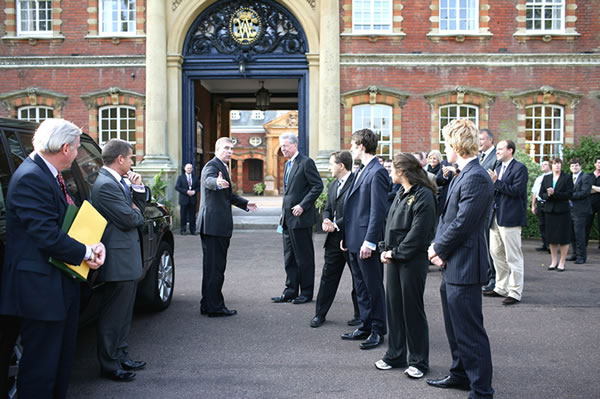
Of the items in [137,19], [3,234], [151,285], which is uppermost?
[137,19]

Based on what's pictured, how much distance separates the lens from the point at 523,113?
1741cm

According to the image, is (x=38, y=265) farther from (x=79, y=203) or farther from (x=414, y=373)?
(x=414, y=373)

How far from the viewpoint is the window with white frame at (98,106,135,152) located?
59.1ft

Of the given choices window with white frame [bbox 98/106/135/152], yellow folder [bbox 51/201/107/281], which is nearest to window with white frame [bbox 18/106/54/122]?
window with white frame [bbox 98/106/135/152]

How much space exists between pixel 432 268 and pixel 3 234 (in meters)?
8.16

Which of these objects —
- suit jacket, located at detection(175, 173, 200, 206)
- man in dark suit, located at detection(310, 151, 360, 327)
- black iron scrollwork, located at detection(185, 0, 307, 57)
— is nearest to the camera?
man in dark suit, located at detection(310, 151, 360, 327)

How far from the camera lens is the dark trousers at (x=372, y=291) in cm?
563

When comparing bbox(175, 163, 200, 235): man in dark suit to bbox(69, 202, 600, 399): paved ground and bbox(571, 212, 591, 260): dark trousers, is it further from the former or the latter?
bbox(571, 212, 591, 260): dark trousers

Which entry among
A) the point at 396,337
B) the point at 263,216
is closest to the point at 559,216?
the point at 396,337

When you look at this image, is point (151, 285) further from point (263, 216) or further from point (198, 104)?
point (198, 104)

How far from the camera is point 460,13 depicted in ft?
57.2

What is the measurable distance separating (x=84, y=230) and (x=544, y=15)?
17510mm

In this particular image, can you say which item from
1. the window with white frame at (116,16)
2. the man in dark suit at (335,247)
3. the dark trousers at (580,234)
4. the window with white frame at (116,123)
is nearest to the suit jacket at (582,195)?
the dark trousers at (580,234)

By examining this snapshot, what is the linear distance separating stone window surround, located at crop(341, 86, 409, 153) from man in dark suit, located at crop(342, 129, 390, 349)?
37.9 ft
